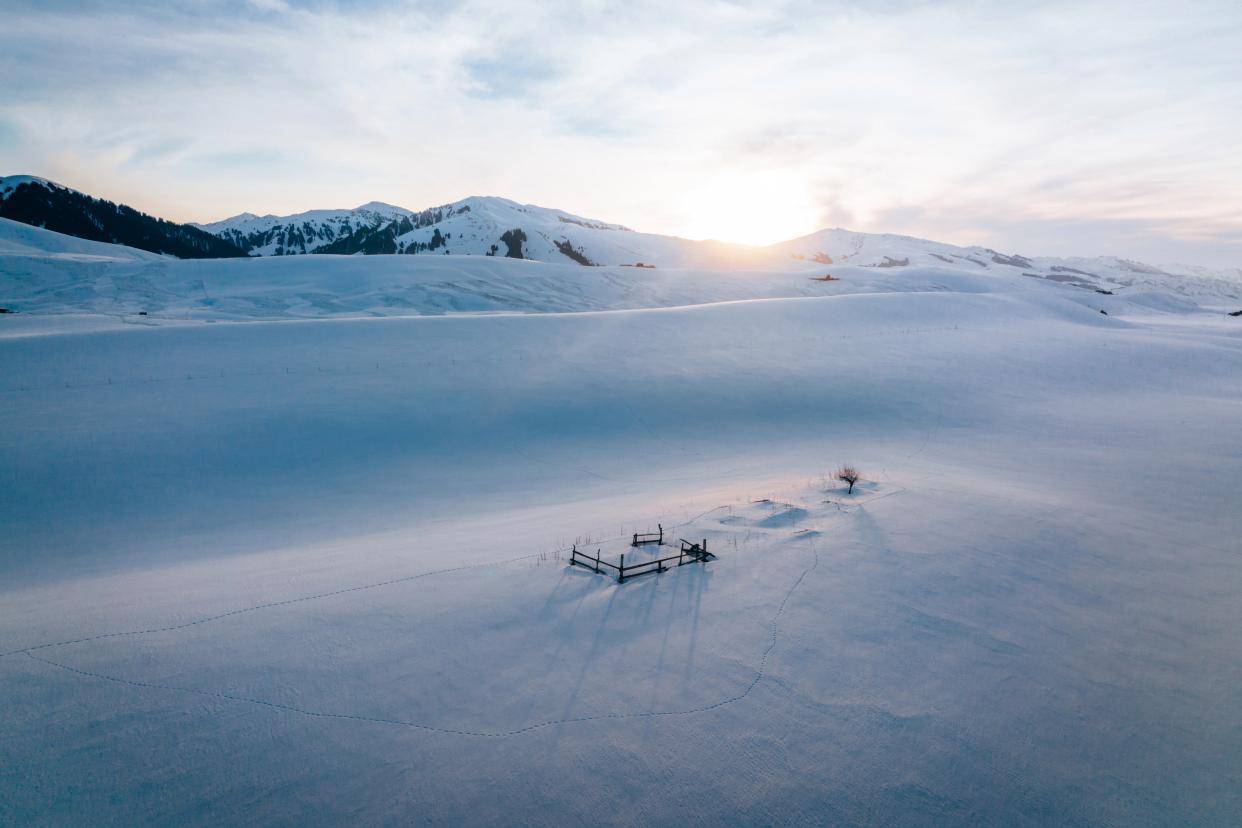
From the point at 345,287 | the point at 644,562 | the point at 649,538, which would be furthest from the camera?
the point at 345,287

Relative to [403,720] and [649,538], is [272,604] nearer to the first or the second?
[403,720]

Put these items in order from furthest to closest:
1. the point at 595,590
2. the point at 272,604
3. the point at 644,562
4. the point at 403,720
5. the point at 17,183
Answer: the point at 17,183 → the point at 644,562 → the point at 595,590 → the point at 272,604 → the point at 403,720

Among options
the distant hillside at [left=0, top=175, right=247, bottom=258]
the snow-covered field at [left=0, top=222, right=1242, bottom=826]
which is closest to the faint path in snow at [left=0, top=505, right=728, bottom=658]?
the snow-covered field at [left=0, top=222, right=1242, bottom=826]

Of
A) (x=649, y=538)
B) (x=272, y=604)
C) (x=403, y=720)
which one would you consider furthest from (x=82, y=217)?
(x=403, y=720)

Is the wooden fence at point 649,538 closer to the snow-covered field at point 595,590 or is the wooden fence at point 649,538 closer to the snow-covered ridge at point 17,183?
the snow-covered field at point 595,590

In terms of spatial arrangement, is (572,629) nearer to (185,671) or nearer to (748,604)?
(748,604)

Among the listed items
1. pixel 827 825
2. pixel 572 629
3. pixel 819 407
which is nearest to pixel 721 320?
pixel 819 407

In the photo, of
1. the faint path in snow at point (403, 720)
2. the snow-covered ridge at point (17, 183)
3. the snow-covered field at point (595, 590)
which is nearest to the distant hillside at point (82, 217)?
the snow-covered ridge at point (17, 183)
